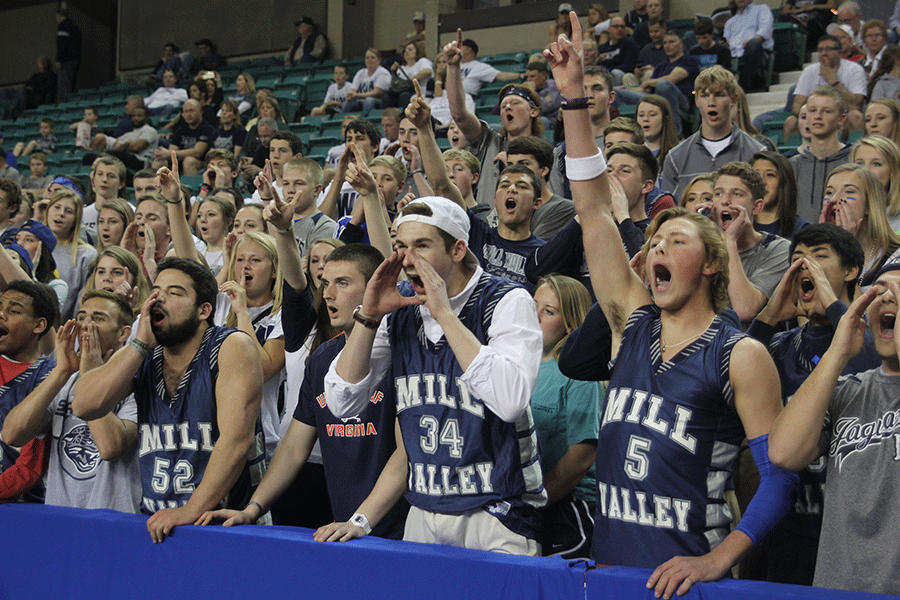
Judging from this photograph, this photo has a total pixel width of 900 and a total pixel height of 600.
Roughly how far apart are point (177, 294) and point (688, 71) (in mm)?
6853

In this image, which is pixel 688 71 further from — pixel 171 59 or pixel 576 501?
pixel 171 59

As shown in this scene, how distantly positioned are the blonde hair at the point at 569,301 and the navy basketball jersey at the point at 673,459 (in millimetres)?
1150

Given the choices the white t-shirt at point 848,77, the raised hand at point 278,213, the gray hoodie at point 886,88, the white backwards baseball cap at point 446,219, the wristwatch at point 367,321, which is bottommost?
the wristwatch at point 367,321

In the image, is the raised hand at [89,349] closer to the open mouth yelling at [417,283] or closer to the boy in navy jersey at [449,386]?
the boy in navy jersey at [449,386]

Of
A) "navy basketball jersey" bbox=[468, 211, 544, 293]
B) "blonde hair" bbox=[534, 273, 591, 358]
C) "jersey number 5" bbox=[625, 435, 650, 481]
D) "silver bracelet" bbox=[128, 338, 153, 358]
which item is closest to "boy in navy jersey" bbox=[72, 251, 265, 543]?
"silver bracelet" bbox=[128, 338, 153, 358]

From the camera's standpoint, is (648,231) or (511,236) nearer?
(648,231)

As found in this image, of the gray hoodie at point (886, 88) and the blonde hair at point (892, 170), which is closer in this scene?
the blonde hair at point (892, 170)

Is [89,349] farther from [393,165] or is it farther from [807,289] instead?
[393,165]

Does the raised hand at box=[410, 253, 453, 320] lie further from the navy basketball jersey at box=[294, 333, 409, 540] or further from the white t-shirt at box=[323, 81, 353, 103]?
the white t-shirt at box=[323, 81, 353, 103]

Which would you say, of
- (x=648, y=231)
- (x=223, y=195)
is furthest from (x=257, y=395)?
(x=223, y=195)

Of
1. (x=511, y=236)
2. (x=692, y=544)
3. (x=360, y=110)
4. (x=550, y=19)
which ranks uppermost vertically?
(x=550, y=19)

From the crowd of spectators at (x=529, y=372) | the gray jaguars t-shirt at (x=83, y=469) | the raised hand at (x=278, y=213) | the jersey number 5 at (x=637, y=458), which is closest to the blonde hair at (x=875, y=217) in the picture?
the crowd of spectators at (x=529, y=372)

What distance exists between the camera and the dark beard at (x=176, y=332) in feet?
10.9

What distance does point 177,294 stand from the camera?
11.2 feet
